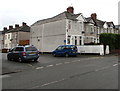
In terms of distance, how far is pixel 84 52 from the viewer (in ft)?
95.8

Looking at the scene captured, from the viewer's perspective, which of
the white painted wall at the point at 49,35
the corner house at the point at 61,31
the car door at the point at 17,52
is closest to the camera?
the car door at the point at 17,52

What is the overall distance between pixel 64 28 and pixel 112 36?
368 inches

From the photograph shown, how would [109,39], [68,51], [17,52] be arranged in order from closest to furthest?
1. [17,52]
2. [68,51]
3. [109,39]

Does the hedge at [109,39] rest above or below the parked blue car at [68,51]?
above

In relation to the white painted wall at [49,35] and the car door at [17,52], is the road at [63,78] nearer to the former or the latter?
the car door at [17,52]

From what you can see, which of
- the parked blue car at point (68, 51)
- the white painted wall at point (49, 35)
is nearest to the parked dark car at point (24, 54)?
the parked blue car at point (68, 51)

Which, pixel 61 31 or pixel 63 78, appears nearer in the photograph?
pixel 63 78

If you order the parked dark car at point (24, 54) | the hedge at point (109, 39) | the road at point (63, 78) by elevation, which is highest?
the hedge at point (109, 39)

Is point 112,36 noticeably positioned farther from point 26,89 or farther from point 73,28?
point 26,89

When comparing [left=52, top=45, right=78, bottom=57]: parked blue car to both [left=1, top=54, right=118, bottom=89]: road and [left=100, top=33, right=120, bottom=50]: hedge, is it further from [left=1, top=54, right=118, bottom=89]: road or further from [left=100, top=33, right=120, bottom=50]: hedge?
[left=1, top=54, right=118, bottom=89]: road

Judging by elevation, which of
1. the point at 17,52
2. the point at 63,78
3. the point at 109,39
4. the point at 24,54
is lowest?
the point at 63,78

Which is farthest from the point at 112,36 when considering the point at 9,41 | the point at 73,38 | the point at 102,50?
the point at 9,41

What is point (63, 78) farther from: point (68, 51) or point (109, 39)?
point (109, 39)

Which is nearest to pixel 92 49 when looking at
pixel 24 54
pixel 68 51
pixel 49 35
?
pixel 68 51
